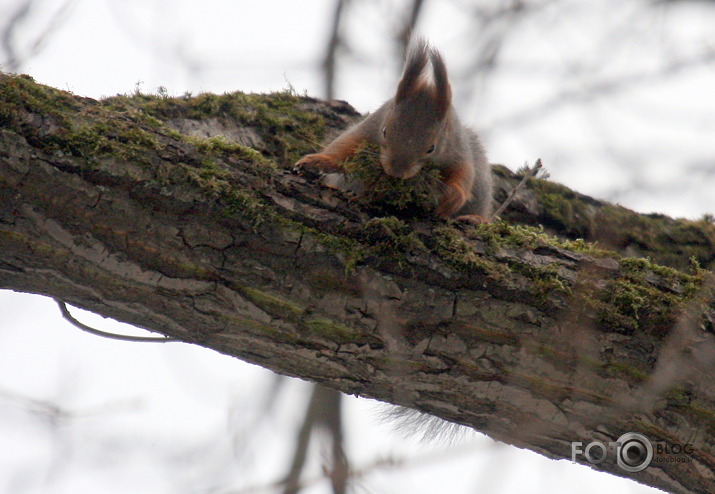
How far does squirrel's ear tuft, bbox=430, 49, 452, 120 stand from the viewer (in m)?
2.55

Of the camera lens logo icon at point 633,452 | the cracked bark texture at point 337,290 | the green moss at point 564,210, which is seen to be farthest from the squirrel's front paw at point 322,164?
the green moss at point 564,210

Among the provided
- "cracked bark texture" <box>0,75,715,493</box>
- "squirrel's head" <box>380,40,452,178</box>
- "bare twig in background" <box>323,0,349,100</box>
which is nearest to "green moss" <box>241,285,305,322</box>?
"cracked bark texture" <box>0,75,715,493</box>

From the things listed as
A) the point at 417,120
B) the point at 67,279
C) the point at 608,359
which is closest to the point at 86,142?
the point at 67,279

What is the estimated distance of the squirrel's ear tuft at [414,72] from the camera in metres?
2.60

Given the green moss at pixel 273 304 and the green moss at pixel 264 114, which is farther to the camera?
the green moss at pixel 264 114

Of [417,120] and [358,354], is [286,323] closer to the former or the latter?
[358,354]

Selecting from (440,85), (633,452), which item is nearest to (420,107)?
(440,85)

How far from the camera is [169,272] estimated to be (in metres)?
1.72

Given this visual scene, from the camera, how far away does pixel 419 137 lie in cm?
252

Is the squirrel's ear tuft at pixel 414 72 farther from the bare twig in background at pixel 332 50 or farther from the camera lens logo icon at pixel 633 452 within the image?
the bare twig in background at pixel 332 50

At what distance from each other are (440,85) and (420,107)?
4.9 inches

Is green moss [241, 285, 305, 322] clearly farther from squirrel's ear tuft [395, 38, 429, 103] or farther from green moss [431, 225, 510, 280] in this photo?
squirrel's ear tuft [395, 38, 429, 103]

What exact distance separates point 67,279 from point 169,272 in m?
0.28

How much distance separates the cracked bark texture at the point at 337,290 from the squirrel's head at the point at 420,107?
0.62 m
